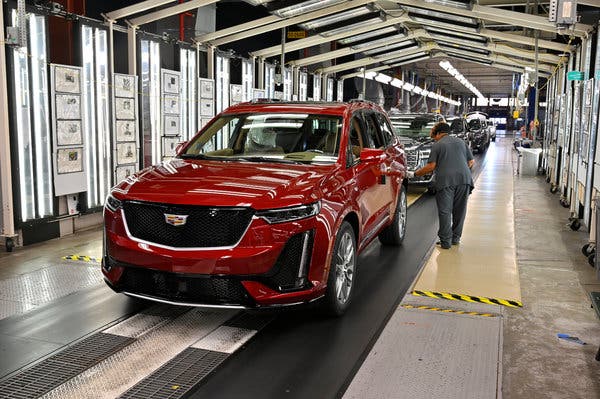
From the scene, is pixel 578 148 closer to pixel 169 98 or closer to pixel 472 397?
pixel 169 98

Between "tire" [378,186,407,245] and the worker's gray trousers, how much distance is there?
45cm

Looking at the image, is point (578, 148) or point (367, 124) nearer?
point (367, 124)

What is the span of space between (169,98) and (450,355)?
286 inches

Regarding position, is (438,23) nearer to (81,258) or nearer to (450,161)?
(450,161)

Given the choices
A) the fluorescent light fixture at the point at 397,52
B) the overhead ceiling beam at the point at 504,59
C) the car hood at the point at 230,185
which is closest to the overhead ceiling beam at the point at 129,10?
the car hood at the point at 230,185

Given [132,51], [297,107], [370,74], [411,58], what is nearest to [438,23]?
[370,74]

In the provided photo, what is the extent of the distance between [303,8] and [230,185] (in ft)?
24.1

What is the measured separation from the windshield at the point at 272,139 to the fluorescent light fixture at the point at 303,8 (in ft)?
17.0

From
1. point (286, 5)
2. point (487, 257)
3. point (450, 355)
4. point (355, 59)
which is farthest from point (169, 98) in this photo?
point (355, 59)

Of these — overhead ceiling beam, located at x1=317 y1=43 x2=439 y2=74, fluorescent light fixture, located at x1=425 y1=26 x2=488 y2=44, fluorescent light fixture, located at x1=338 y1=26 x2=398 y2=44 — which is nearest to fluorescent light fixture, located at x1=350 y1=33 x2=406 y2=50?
fluorescent light fixture, located at x1=338 y1=26 x2=398 y2=44

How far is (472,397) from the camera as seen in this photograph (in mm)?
3670

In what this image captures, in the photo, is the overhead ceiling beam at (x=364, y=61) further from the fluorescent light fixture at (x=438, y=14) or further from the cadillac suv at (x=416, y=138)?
the fluorescent light fixture at (x=438, y=14)

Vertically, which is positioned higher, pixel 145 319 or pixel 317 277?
pixel 317 277

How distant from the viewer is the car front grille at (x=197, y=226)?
4285 mm
